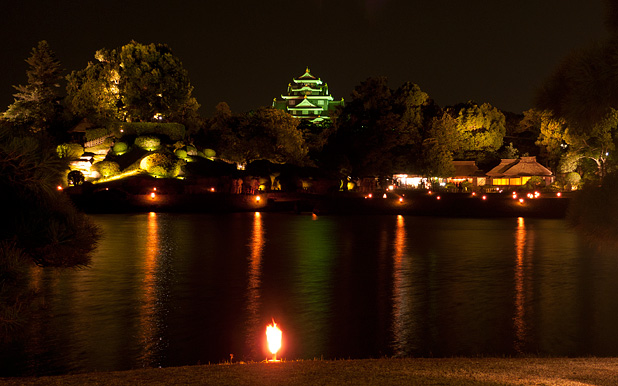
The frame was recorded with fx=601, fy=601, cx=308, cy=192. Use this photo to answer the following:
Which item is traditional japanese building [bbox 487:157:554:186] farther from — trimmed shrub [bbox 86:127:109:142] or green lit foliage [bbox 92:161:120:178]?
trimmed shrub [bbox 86:127:109:142]

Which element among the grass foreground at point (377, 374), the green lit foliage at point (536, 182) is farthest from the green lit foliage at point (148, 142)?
the grass foreground at point (377, 374)

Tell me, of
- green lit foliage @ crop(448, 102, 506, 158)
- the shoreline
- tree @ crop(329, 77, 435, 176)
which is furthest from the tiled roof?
the shoreline

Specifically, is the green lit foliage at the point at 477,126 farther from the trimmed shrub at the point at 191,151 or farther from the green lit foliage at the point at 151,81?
the green lit foliage at the point at 151,81

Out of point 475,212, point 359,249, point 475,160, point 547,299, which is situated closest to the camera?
point 547,299

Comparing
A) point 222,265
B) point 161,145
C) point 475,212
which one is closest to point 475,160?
point 475,212

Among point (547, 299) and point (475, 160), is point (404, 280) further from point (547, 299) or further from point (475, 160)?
point (475, 160)

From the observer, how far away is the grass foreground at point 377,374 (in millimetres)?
6137

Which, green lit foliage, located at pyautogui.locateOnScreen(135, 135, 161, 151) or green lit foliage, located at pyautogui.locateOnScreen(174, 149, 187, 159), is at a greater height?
green lit foliage, located at pyautogui.locateOnScreen(135, 135, 161, 151)

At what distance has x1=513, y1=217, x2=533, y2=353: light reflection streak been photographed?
10766 mm

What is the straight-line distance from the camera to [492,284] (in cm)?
1556

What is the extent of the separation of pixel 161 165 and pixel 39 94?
69.1 feet

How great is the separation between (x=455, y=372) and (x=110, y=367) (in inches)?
207

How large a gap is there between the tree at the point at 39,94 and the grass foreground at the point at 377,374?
2259 inches

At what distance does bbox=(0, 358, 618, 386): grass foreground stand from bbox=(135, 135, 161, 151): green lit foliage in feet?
151
